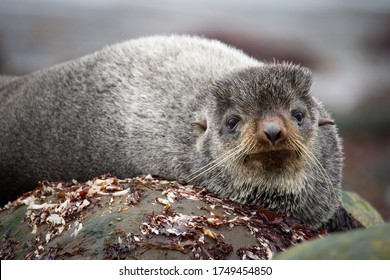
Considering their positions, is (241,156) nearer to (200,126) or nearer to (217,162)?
(217,162)

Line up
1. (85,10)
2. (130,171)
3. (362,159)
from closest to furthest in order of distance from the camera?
(130,171) → (362,159) → (85,10)

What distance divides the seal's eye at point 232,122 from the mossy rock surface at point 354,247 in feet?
8.13

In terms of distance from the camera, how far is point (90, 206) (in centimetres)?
729

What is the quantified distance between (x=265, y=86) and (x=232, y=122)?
1.53 ft

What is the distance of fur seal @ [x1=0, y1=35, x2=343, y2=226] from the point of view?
7.73m

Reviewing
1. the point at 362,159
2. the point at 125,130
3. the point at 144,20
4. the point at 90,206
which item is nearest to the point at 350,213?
the point at 125,130

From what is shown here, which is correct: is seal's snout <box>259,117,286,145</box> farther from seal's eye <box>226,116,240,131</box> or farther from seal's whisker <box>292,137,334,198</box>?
seal's eye <box>226,116,240,131</box>

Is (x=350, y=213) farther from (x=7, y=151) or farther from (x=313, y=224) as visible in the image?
(x=7, y=151)

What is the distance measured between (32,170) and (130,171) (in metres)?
1.36

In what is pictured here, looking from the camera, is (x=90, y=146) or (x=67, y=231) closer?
(x=67, y=231)

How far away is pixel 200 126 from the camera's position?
843 cm

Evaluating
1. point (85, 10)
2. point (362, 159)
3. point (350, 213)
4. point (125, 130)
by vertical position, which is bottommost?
point (85, 10)

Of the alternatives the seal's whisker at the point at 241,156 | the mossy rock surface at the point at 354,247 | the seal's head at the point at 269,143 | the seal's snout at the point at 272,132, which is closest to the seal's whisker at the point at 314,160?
the seal's head at the point at 269,143

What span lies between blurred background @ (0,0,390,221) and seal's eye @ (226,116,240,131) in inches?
316
